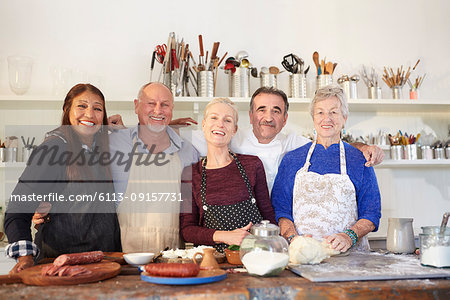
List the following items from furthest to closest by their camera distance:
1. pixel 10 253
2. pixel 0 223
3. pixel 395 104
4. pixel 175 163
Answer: pixel 395 104
pixel 0 223
pixel 175 163
pixel 10 253

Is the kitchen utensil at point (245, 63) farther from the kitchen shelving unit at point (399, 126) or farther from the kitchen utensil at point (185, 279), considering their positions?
the kitchen utensil at point (185, 279)

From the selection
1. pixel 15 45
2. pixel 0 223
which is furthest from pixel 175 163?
pixel 15 45

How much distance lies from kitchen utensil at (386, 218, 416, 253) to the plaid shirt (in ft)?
4.15

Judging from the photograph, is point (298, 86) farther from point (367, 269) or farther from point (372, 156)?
point (367, 269)

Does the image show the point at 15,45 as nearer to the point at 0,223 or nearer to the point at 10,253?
the point at 0,223

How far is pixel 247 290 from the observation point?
0.99 meters

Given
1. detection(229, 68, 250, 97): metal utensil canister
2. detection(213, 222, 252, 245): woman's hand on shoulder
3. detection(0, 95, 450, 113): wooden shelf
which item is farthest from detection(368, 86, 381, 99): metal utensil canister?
detection(213, 222, 252, 245): woman's hand on shoulder

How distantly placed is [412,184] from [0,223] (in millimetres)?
2926

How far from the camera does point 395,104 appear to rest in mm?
2881

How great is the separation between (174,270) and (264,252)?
0.26 m

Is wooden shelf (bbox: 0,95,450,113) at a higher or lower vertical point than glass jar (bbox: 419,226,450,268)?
higher

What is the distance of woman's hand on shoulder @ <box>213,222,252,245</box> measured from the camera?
57.5 inches

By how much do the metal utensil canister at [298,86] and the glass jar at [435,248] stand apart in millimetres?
1684

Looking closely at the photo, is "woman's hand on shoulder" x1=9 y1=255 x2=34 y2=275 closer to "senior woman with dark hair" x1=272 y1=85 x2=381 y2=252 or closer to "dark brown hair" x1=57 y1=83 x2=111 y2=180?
"dark brown hair" x1=57 y1=83 x2=111 y2=180
